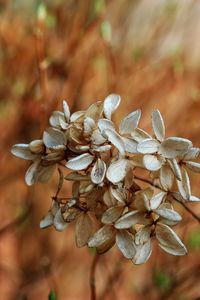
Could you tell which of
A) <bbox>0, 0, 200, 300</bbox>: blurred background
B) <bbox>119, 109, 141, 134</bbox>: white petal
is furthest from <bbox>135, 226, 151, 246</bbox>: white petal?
<bbox>0, 0, 200, 300</bbox>: blurred background

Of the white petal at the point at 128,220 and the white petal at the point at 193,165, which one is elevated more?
the white petal at the point at 193,165

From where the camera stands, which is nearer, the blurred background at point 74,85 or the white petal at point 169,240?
the white petal at point 169,240

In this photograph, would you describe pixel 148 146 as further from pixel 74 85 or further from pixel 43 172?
pixel 74 85

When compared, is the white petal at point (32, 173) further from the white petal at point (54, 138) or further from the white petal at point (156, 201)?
the white petal at point (156, 201)

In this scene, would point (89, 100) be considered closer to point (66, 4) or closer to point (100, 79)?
point (100, 79)

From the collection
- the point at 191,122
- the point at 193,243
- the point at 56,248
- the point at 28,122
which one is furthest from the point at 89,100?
the point at 193,243

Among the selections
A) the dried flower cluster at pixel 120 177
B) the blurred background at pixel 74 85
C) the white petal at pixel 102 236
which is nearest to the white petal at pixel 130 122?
the dried flower cluster at pixel 120 177
